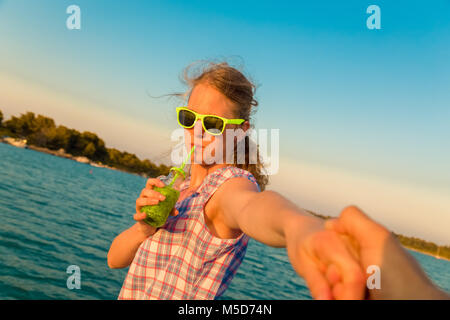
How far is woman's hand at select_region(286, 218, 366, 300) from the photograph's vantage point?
0.68 m

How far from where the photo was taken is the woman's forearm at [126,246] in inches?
89.0

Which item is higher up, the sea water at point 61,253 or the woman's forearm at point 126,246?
the woman's forearm at point 126,246

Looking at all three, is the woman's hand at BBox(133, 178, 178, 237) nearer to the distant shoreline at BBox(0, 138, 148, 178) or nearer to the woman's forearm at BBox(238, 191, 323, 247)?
the woman's forearm at BBox(238, 191, 323, 247)

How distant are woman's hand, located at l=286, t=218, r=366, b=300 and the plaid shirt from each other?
1133mm

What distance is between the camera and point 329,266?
710mm

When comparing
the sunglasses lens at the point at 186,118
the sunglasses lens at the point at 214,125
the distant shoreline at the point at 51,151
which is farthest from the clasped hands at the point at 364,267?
the distant shoreline at the point at 51,151

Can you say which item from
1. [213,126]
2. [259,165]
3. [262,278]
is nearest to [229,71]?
[213,126]

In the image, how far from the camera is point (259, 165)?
124 inches

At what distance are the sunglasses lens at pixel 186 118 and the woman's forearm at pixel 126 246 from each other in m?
0.80

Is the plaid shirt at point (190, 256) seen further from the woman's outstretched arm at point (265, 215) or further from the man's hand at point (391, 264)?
the man's hand at point (391, 264)

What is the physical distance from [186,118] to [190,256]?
1.02 meters

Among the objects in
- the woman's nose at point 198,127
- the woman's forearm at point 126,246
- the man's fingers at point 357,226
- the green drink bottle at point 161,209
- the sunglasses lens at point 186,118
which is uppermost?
the sunglasses lens at point 186,118
